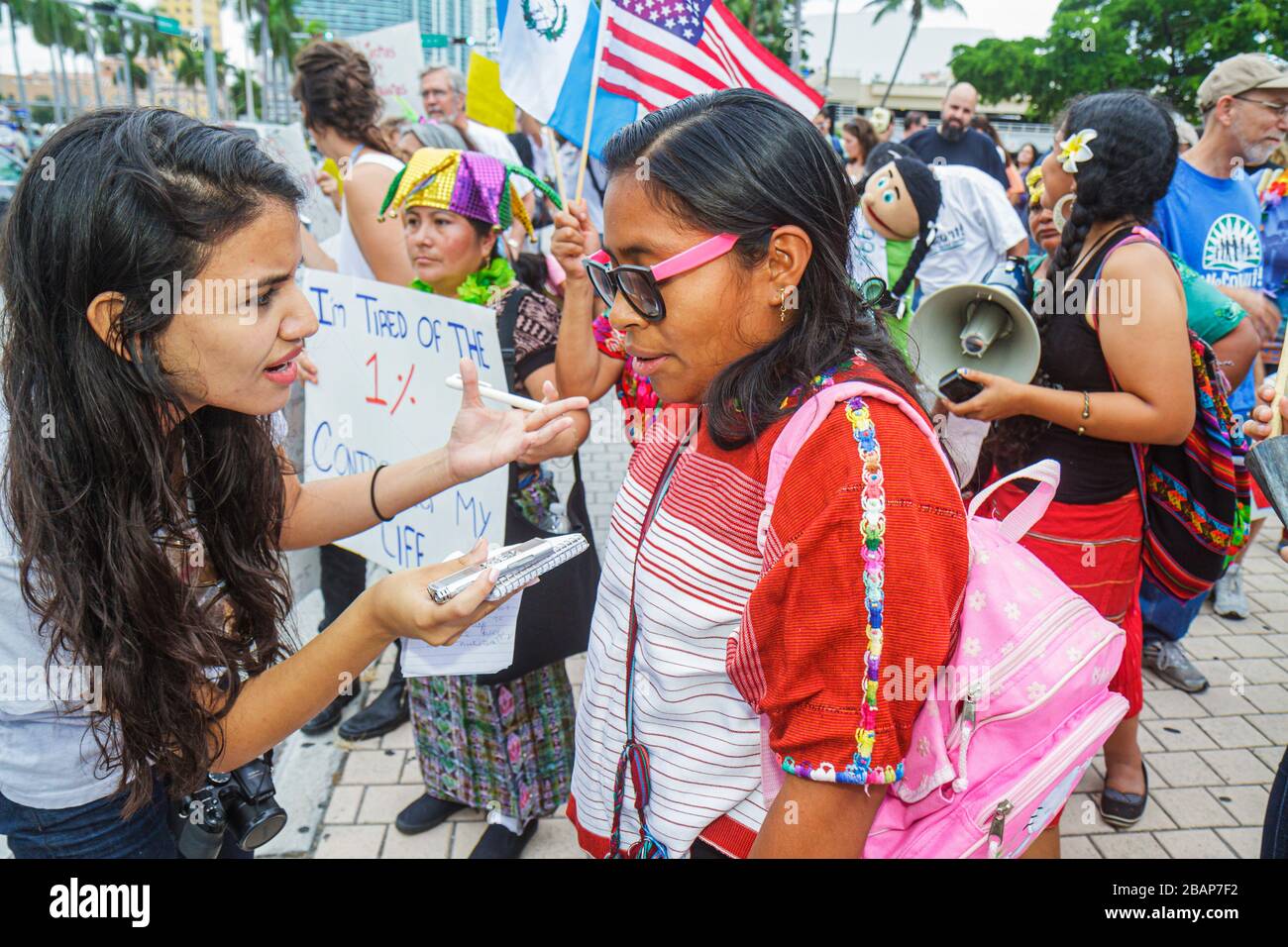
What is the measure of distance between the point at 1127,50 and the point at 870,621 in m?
42.0

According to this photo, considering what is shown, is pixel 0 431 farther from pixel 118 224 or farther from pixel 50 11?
pixel 50 11

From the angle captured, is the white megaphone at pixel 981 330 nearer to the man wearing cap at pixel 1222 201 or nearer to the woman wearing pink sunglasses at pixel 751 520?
the woman wearing pink sunglasses at pixel 751 520

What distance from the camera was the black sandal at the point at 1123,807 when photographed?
120 inches

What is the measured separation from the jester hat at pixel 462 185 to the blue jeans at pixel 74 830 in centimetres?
195

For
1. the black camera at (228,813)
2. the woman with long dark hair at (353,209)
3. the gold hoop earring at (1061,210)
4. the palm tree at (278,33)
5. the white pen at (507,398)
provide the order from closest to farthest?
the black camera at (228,813)
the white pen at (507,398)
the gold hoop earring at (1061,210)
the woman with long dark hair at (353,209)
the palm tree at (278,33)

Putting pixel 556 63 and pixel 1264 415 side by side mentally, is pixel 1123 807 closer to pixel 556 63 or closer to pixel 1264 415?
pixel 1264 415

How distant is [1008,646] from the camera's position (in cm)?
129

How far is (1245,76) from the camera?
12.5ft

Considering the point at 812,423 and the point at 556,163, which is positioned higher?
the point at 556,163

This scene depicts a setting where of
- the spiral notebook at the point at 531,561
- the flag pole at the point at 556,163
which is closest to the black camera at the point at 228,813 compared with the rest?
the spiral notebook at the point at 531,561

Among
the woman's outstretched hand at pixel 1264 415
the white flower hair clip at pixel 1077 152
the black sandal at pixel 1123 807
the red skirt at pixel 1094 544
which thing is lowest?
the black sandal at pixel 1123 807

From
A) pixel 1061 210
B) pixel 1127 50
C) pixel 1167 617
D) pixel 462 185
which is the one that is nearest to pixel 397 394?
pixel 462 185

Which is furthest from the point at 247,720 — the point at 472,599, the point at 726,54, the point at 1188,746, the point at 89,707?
the point at 1188,746

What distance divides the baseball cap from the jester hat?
3083mm
